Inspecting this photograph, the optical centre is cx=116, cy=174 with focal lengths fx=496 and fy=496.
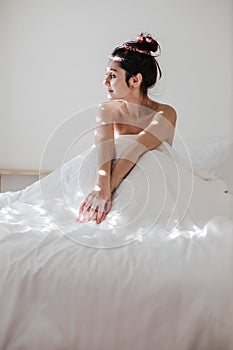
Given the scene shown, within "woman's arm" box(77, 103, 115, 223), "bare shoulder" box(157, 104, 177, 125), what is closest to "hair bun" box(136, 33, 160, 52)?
"bare shoulder" box(157, 104, 177, 125)

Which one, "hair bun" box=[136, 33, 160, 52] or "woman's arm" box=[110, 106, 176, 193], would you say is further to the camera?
"hair bun" box=[136, 33, 160, 52]

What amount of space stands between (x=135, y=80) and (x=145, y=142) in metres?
0.42

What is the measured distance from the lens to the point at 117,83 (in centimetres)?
206

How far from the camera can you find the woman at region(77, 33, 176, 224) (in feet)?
5.31

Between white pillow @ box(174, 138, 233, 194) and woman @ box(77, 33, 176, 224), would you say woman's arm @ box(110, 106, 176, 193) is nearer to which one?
woman @ box(77, 33, 176, 224)

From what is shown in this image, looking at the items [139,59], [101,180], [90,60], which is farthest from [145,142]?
[90,60]

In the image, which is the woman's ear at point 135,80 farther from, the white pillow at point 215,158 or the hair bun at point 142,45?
the white pillow at point 215,158

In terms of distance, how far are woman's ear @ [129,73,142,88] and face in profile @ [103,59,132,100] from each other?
0.02 metres

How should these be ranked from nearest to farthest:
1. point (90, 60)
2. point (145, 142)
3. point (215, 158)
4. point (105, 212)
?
point (105, 212), point (145, 142), point (215, 158), point (90, 60)

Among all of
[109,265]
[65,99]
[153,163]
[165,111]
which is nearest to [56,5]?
[65,99]

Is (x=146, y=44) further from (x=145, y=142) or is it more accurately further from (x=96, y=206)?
(x=96, y=206)

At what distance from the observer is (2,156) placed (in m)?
3.30

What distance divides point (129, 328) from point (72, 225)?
1.40 ft

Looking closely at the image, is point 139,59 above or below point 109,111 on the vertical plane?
above
